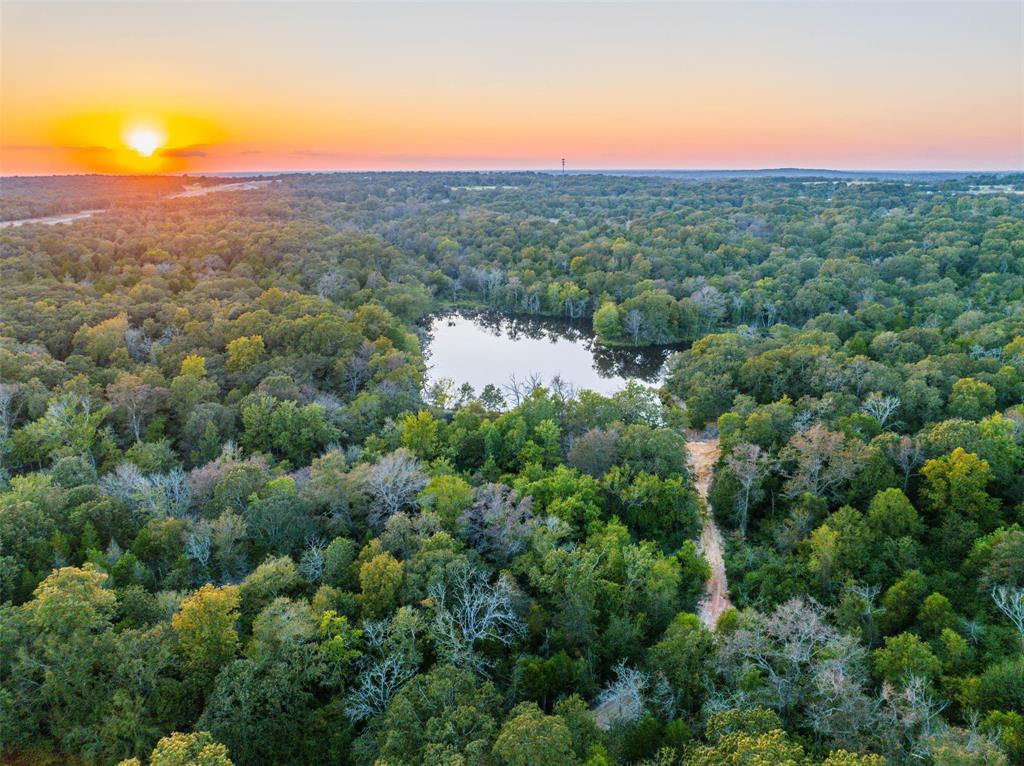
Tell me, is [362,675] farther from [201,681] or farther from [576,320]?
[576,320]

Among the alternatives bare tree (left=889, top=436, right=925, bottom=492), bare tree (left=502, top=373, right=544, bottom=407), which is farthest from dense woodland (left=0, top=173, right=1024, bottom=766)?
bare tree (left=502, top=373, right=544, bottom=407)

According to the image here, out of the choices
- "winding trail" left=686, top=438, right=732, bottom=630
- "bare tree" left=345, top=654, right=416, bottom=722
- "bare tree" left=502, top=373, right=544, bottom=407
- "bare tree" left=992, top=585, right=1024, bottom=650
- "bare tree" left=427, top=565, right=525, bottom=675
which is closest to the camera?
"bare tree" left=345, top=654, right=416, bottom=722

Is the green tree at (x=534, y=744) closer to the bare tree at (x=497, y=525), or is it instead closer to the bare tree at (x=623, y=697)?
the bare tree at (x=623, y=697)

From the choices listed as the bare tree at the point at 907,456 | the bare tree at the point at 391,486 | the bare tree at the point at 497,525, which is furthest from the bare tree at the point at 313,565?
the bare tree at the point at 907,456

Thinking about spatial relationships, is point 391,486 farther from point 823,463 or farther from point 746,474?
point 823,463

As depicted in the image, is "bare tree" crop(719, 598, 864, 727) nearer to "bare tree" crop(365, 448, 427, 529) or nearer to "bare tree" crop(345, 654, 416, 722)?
"bare tree" crop(345, 654, 416, 722)

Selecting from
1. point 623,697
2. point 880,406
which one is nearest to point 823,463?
point 880,406
